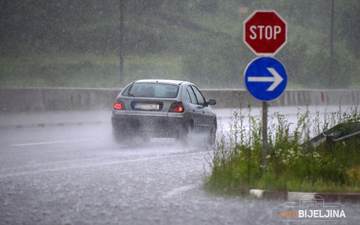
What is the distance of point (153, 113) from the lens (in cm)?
1402

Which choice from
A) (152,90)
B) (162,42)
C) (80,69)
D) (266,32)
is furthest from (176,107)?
(162,42)

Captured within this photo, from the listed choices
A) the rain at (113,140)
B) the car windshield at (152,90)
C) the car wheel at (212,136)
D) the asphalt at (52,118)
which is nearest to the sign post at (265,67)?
the rain at (113,140)

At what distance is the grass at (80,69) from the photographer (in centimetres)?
7419

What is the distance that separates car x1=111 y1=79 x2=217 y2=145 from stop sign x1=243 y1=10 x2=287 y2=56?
5.54 meters

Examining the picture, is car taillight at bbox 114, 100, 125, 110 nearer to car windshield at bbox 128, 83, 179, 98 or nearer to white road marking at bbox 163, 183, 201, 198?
car windshield at bbox 128, 83, 179, 98

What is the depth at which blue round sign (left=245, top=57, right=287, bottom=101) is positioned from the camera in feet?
28.3

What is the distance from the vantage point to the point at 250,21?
28.3 ft

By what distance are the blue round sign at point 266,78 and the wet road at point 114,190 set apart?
1.51 meters

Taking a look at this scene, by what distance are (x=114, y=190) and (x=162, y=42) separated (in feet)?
312

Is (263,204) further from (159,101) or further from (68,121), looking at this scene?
(68,121)

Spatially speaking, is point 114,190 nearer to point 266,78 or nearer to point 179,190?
point 179,190

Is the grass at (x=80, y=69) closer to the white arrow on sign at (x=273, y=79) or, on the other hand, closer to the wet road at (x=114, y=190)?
the wet road at (x=114, y=190)

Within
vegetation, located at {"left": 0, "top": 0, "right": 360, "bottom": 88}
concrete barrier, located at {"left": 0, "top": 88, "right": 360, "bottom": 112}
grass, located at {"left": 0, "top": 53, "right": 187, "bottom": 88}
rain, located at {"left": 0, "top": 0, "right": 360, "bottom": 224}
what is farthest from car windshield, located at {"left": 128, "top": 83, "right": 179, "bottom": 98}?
grass, located at {"left": 0, "top": 53, "right": 187, "bottom": 88}

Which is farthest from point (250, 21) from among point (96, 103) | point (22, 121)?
point (96, 103)
